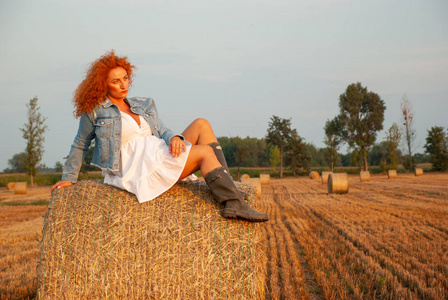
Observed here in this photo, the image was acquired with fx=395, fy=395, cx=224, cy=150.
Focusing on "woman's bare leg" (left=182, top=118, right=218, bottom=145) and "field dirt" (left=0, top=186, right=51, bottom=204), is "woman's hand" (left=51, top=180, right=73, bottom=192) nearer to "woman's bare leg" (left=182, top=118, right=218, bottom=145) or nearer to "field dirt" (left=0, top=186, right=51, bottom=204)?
"woman's bare leg" (left=182, top=118, right=218, bottom=145)

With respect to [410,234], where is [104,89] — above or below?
above

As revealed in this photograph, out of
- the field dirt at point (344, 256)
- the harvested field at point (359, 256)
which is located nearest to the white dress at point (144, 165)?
the field dirt at point (344, 256)

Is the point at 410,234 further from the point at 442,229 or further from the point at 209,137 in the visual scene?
the point at 209,137

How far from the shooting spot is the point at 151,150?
3.61m

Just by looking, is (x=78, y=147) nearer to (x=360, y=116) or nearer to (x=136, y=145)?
(x=136, y=145)

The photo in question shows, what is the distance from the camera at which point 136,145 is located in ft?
12.2

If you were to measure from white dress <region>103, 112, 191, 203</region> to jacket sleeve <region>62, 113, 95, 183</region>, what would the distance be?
1.09ft

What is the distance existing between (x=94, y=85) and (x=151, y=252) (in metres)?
1.69

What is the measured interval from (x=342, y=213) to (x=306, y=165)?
40.8 metres

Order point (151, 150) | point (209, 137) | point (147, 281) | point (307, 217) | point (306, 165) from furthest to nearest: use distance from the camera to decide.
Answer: point (306, 165) < point (307, 217) < point (209, 137) < point (151, 150) < point (147, 281)

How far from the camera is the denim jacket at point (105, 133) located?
147 inches

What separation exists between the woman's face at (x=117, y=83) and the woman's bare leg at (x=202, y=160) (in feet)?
3.31

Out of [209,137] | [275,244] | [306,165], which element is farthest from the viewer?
[306,165]


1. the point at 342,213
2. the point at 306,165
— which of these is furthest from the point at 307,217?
the point at 306,165
